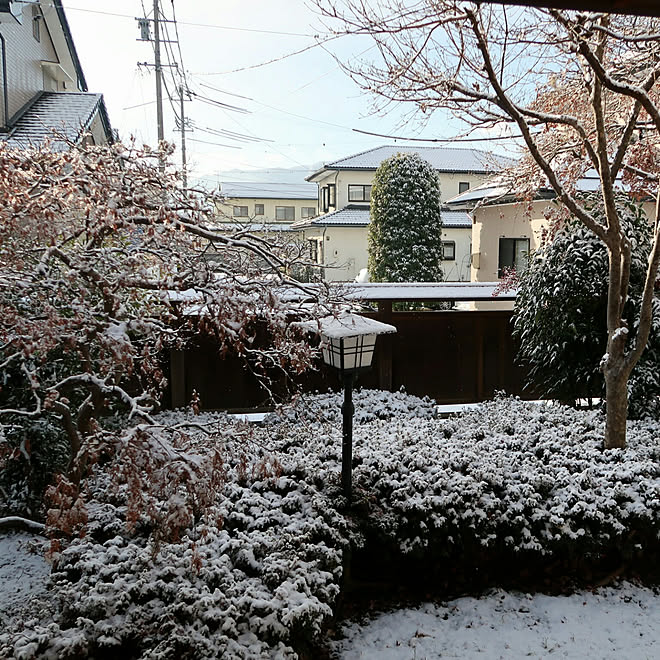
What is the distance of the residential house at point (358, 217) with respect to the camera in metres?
18.4

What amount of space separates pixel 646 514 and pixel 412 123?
10.4ft

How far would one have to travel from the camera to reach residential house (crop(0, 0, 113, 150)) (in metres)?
8.32

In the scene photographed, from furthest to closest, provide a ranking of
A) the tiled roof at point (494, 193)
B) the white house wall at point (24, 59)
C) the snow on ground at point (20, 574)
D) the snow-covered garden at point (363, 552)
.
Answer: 1. the white house wall at point (24, 59)
2. the tiled roof at point (494, 193)
3. the snow on ground at point (20, 574)
4. the snow-covered garden at point (363, 552)

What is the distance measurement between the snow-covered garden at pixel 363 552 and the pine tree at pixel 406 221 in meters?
9.38

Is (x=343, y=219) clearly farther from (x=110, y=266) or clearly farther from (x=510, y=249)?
(x=110, y=266)

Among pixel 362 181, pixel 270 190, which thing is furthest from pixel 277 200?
pixel 362 181

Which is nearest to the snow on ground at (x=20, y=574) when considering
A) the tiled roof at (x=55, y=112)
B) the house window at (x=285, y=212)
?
the tiled roof at (x=55, y=112)

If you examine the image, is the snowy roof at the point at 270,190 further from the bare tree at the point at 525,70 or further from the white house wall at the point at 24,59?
the bare tree at the point at 525,70

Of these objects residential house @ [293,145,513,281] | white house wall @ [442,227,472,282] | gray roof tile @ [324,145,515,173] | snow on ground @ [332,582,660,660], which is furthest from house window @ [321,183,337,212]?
snow on ground @ [332,582,660,660]

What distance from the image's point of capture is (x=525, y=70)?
14.2 feet

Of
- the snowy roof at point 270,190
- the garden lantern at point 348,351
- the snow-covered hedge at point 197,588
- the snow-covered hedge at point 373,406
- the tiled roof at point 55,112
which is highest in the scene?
the snowy roof at point 270,190

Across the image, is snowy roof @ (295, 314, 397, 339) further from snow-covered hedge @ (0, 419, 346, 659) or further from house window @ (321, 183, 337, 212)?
house window @ (321, 183, 337, 212)

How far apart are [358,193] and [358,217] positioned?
1.47 meters

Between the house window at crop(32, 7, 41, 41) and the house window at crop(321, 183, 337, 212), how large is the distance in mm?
11007
